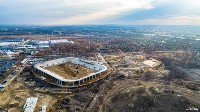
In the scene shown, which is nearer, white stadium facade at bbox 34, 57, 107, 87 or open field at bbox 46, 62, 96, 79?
white stadium facade at bbox 34, 57, 107, 87

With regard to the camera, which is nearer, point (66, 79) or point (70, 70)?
point (66, 79)

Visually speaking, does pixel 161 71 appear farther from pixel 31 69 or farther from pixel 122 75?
pixel 31 69

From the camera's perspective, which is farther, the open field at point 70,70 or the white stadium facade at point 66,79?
the open field at point 70,70

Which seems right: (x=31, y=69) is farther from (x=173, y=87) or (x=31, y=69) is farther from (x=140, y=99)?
(x=173, y=87)

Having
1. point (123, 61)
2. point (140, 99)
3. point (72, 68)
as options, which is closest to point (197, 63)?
point (123, 61)

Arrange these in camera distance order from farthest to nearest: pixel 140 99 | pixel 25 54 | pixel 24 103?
pixel 25 54, pixel 140 99, pixel 24 103

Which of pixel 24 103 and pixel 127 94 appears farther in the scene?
pixel 127 94

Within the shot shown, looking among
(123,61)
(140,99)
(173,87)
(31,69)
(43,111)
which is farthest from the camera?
(123,61)
